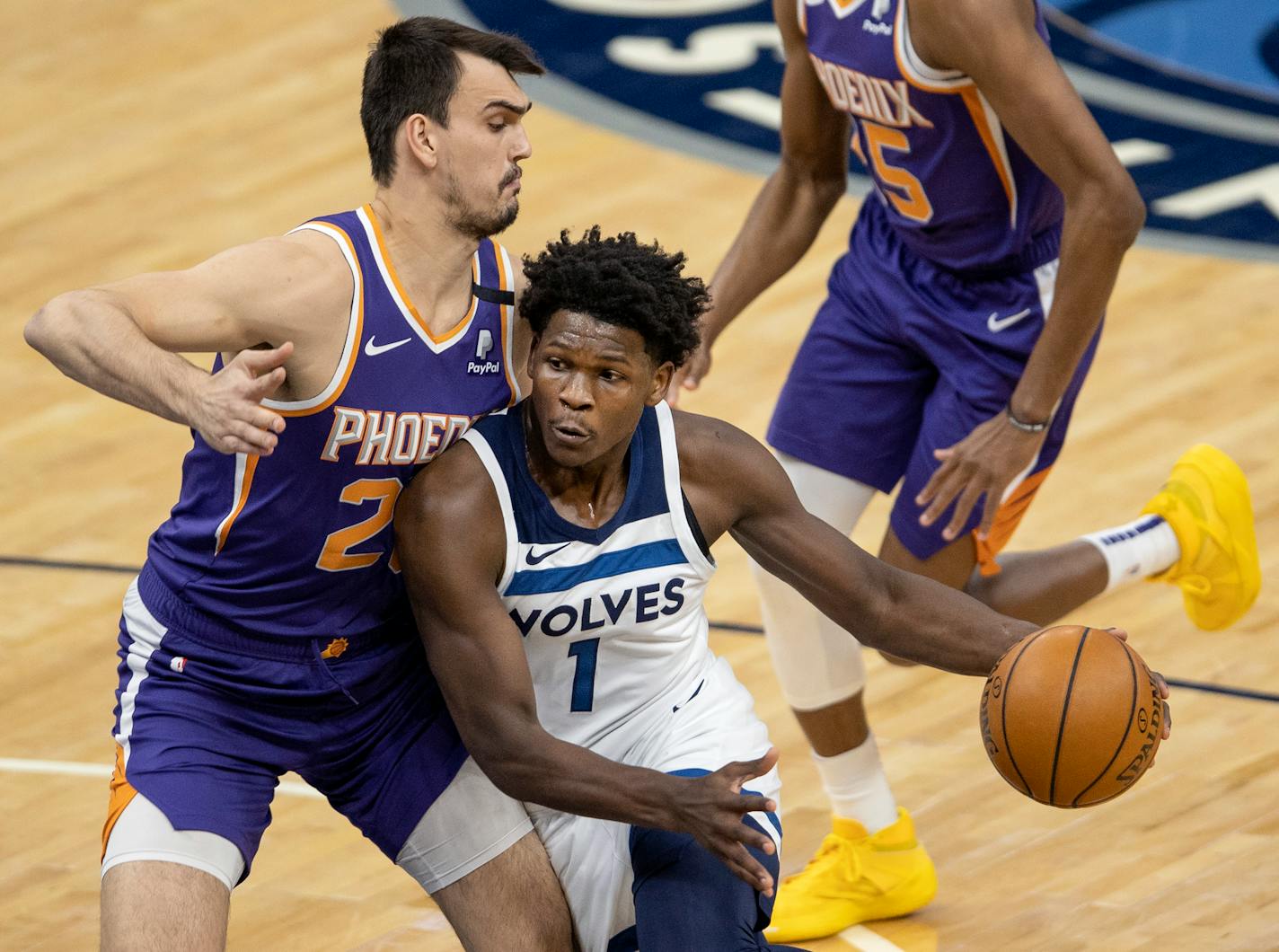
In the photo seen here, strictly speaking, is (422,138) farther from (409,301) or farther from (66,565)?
(66,565)

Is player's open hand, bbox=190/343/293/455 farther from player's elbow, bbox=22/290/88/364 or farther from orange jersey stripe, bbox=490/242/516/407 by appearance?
orange jersey stripe, bbox=490/242/516/407

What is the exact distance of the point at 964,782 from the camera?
17.8 ft

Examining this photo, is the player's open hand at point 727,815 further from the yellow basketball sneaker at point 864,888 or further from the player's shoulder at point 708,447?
the yellow basketball sneaker at point 864,888

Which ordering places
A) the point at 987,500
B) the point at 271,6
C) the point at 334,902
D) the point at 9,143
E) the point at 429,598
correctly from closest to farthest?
the point at 429,598, the point at 987,500, the point at 334,902, the point at 9,143, the point at 271,6

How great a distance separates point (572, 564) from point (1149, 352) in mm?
→ 4457

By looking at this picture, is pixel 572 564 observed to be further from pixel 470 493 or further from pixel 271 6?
pixel 271 6

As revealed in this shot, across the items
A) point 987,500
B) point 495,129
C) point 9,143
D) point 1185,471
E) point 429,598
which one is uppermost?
point 495,129

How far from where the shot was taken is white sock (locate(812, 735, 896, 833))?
4.91 meters

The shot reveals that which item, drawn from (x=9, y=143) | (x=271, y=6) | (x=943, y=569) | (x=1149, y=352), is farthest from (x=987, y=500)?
(x=271, y=6)

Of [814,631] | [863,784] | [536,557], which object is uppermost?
[536,557]

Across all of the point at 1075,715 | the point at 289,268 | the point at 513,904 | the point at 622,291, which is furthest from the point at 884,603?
the point at 289,268

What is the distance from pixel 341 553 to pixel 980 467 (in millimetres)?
1496

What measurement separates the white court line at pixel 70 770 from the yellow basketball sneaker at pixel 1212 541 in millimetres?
2353

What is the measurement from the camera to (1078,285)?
14.4 ft
